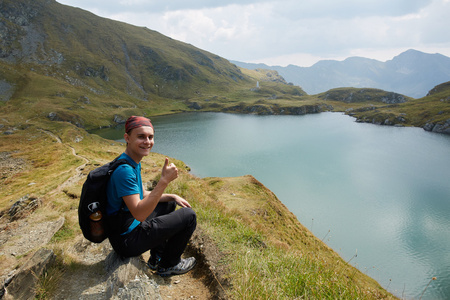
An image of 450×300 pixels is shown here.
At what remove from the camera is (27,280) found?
486 cm

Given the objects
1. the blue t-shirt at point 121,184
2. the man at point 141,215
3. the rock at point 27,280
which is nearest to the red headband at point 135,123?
the man at point 141,215

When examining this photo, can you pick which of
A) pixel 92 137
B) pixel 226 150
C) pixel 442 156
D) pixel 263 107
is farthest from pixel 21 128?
pixel 263 107

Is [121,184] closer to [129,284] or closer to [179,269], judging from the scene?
[129,284]

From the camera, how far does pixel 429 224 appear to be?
34.7 metres

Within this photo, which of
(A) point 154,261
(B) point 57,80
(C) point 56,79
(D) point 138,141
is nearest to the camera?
(D) point 138,141

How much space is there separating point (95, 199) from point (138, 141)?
1480 mm

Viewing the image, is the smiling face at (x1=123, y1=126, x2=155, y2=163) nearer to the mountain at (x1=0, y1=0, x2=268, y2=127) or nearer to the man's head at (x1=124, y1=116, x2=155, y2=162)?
the man's head at (x1=124, y1=116, x2=155, y2=162)

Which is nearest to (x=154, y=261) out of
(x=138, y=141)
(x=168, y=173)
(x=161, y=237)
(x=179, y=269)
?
(x=179, y=269)

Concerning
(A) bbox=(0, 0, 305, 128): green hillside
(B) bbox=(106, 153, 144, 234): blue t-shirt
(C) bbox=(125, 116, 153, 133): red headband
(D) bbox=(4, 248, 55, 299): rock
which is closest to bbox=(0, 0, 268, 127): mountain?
(A) bbox=(0, 0, 305, 128): green hillside

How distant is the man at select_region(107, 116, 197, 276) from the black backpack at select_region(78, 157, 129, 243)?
0.13 m

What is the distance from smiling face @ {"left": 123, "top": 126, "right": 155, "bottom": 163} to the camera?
4793 millimetres

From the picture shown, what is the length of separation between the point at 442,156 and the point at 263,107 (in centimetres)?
12361

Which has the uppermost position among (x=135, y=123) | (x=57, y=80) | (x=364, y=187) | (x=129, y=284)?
(x=57, y=80)

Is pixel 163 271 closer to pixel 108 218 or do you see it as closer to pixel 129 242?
pixel 129 242
